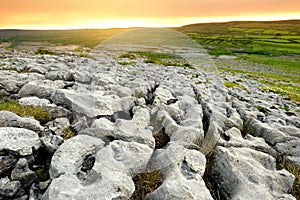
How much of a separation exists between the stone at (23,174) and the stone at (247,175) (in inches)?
201

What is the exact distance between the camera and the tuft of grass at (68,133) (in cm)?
877

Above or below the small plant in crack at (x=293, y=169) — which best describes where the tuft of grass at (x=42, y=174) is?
above

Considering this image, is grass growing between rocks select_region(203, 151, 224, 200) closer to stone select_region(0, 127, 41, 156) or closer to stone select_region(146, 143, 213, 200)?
stone select_region(146, 143, 213, 200)

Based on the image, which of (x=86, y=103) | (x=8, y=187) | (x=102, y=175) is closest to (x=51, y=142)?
(x=8, y=187)

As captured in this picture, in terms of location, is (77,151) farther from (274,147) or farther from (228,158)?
(274,147)

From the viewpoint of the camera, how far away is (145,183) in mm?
7188

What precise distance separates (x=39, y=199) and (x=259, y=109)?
43.3ft

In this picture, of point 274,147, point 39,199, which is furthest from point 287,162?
point 39,199

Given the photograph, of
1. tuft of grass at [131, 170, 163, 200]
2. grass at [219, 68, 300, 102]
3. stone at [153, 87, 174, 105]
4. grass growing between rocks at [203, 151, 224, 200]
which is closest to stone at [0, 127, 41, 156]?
tuft of grass at [131, 170, 163, 200]

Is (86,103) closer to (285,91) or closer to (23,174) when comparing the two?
(23,174)

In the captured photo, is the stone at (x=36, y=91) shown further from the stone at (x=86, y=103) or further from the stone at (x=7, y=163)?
the stone at (x=7, y=163)

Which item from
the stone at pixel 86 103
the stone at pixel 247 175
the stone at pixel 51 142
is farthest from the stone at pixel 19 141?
the stone at pixel 247 175

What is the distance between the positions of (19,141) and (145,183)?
3583mm

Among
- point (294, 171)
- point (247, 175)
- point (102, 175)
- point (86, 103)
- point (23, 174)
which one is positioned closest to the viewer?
point (102, 175)
